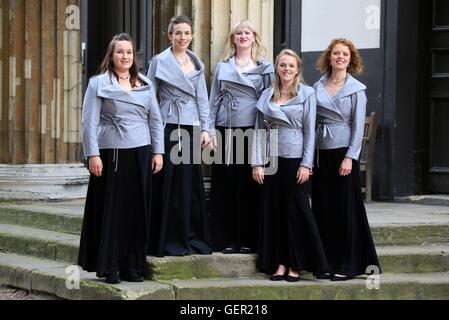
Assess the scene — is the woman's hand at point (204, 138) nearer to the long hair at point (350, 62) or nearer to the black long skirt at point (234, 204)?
the black long skirt at point (234, 204)

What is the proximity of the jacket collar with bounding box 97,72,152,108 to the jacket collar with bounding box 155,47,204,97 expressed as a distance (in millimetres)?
378

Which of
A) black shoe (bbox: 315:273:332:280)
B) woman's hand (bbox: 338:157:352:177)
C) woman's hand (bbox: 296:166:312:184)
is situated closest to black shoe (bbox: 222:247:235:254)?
black shoe (bbox: 315:273:332:280)

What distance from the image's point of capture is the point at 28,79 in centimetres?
1146

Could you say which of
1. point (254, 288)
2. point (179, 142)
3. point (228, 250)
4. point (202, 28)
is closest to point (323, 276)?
point (254, 288)

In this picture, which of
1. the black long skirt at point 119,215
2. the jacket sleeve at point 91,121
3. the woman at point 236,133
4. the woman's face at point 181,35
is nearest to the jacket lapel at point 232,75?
the woman at point 236,133

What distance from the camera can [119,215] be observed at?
757 centimetres

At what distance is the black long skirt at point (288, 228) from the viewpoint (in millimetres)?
7809

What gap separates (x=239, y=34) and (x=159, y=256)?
1743mm

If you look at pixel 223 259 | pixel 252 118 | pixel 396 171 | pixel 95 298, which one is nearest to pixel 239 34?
pixel 252 118

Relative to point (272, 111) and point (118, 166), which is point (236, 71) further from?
point (118, 166)

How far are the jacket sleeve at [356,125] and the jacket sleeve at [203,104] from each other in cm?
107

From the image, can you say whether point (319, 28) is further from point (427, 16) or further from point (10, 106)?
point (10, 106)

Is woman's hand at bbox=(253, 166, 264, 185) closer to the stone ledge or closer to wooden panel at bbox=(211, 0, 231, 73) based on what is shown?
wooden panel at bbox=(211, 0, 231, 73)

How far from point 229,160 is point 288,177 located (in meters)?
0.54
